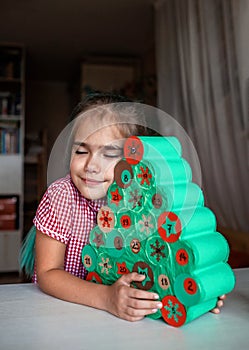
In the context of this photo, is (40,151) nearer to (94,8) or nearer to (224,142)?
A: (94,8)

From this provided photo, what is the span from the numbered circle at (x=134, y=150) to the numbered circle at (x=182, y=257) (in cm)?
12

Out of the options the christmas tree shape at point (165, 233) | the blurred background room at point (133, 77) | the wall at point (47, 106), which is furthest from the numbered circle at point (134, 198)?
the wall at point (47, 106)

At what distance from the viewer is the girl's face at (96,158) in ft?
1.99

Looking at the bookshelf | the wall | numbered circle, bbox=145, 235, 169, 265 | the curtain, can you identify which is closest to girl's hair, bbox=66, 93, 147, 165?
numbered circle, bbox=145, 235, 169, 265

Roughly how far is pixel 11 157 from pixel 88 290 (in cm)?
288

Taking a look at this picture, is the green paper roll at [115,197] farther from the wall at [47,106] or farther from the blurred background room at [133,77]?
the wall at [47,106]

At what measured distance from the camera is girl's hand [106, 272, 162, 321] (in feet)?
1.61

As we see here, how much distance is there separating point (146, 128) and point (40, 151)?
319 centimetres

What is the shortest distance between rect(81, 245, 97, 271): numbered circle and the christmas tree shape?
4 cm

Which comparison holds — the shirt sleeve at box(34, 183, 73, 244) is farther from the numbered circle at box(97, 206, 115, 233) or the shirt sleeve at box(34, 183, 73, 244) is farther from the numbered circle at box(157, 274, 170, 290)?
the numbered circle at box(157, 274, 170, 290)

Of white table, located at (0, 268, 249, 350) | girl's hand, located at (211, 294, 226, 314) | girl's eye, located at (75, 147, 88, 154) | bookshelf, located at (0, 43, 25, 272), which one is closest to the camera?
white table, located at (0, 268, 249, 350)

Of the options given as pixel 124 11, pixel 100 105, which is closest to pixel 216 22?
pixel 124 11

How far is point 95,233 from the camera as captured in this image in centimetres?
58

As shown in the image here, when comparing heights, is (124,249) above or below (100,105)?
below
